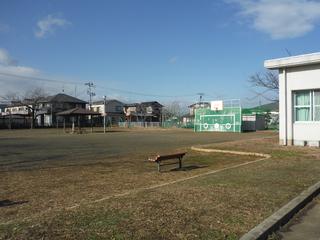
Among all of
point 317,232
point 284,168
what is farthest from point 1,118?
point 317,232

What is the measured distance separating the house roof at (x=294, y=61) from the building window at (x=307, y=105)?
1402 millimetres

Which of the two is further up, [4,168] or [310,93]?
[310,93]

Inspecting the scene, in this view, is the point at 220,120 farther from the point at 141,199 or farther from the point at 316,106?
the point at 141,199

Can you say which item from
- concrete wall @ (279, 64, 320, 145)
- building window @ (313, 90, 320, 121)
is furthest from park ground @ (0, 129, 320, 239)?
building window @ (313, 90, 320, 121)

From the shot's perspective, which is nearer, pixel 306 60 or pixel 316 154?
pixel 316 154

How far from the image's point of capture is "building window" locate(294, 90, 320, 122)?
56.9ft

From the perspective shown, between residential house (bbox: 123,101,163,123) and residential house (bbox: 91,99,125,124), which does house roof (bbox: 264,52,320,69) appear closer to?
residential house (bbox: 123,101,163,123)

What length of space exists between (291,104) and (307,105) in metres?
0.69

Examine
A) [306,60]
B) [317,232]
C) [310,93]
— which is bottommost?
[317,232]

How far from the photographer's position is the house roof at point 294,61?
16561mm

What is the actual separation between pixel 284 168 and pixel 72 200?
625 centimetres

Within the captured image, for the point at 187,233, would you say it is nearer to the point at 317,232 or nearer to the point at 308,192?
the point at 317,232

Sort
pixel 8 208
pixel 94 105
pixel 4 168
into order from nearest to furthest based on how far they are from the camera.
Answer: pixel 8 208 < pixel 4 168 < pixel 94 105

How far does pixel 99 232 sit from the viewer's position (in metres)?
4.88
